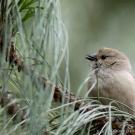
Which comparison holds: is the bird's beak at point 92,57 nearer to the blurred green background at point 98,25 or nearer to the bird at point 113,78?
the bird at point 113,78

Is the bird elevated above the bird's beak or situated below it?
below

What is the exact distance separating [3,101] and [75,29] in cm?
358

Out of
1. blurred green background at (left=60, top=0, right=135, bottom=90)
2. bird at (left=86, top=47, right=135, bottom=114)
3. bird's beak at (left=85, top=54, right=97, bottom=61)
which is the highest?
blurred green background at (left=60, top=0, right=135, bottom=90)

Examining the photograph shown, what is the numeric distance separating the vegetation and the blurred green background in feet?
10.2

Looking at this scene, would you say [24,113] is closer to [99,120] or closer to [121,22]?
[99,120]

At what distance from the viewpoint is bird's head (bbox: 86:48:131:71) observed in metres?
4.33

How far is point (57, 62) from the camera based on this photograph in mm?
2045

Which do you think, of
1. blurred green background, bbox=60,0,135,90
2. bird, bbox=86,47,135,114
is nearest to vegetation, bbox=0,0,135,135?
bird, bbox=86,47,135,114

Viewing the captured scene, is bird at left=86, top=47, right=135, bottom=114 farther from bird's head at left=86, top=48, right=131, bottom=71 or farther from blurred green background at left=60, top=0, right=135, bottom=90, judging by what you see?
blurred green background at left=60, top=0, right=135, bottom=90

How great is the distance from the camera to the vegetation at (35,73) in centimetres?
202

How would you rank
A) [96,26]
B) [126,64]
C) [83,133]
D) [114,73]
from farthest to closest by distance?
[96,26], [126,64], [114,73], [83,133]

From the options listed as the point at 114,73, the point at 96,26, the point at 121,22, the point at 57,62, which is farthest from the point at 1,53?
the point at 121,22

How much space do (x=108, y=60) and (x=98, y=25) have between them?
1.16 meters

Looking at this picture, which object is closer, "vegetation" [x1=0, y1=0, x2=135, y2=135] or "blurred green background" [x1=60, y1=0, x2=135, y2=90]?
"vegetation" [x1=0, y1=0, x2=135, y2=135]
